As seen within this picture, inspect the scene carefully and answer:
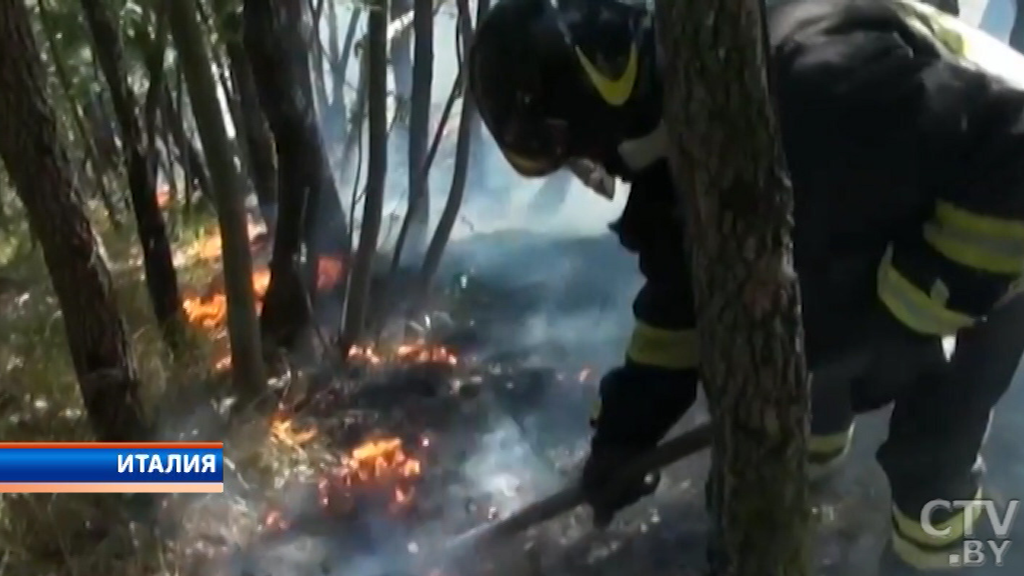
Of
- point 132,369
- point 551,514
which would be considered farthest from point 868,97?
point 132,369

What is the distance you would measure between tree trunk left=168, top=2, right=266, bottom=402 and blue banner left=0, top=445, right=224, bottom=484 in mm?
224

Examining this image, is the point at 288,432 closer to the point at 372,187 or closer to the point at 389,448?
the point at 389,448

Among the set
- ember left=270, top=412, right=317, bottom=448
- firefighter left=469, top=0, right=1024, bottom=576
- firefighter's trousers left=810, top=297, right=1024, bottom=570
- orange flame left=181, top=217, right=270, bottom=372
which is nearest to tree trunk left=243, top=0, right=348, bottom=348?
orange flame left=181, top=217, right=270, bottom=372

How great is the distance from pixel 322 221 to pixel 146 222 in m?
0.18

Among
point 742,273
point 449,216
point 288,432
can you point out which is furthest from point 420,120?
point 742,273

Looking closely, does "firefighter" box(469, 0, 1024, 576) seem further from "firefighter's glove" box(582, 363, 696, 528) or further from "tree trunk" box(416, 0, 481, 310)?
"tree trunk" box(416, 0, 481, 310)

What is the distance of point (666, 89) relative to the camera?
64 cm

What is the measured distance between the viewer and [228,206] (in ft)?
3.57

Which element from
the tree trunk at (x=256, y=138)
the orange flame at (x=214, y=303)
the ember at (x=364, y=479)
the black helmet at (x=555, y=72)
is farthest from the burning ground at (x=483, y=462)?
the black helmet at (x=555, y=72)

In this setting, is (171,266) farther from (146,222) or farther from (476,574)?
(476,574)

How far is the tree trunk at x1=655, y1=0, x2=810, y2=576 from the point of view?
0.61m

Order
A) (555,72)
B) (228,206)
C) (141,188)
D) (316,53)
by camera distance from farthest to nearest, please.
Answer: (316,53), (141,188), (228,206), (555,72)

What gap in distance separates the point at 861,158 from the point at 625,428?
318 mm

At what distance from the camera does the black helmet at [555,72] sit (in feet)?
2.42
